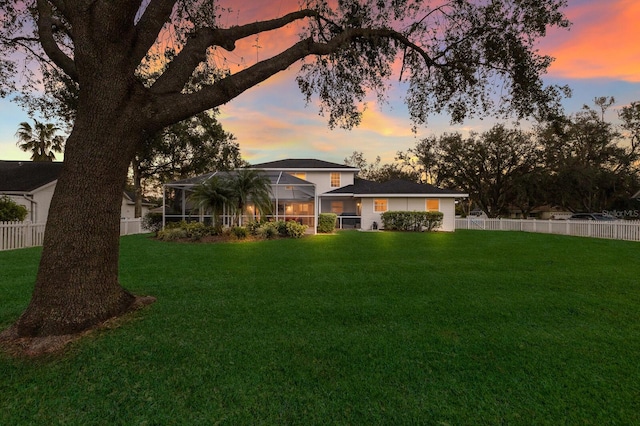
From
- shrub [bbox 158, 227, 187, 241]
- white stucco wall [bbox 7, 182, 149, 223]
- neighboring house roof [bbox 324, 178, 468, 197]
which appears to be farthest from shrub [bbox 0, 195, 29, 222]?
neighboring house roof [bbox 324, 178, 468, 197]

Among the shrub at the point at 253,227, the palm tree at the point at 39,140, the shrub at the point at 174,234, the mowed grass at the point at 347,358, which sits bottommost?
the mowed grass at the point at 347,358

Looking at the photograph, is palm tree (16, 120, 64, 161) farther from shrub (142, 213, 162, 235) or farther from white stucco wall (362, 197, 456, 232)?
white stucco wall (362, 197, 456, 232)

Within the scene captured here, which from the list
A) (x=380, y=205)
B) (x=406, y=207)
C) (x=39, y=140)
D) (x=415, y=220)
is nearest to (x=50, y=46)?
(x=415, y=220)

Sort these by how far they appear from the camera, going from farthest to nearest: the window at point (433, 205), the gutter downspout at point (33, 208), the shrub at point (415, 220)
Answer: the window at point (433, 205)
the shrub at point (415, 220)
the gutter downspout at point (33, 208)

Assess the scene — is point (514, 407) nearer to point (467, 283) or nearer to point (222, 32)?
point (467, 283)

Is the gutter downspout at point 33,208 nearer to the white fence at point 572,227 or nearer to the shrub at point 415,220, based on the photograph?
the shrub at point 415,220

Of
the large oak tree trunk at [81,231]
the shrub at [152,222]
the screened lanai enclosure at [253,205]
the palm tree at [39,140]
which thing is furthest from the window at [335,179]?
the palm tree at [39,140]

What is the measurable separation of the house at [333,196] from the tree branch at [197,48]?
1187 centimetres

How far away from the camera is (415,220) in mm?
21250

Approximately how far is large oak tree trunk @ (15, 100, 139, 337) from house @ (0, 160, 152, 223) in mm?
16969

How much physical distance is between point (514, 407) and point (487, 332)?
4.77ft

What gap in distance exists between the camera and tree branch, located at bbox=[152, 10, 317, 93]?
3.99 m

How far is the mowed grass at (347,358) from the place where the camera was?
88.7 inches

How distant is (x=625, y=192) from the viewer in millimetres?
36656
